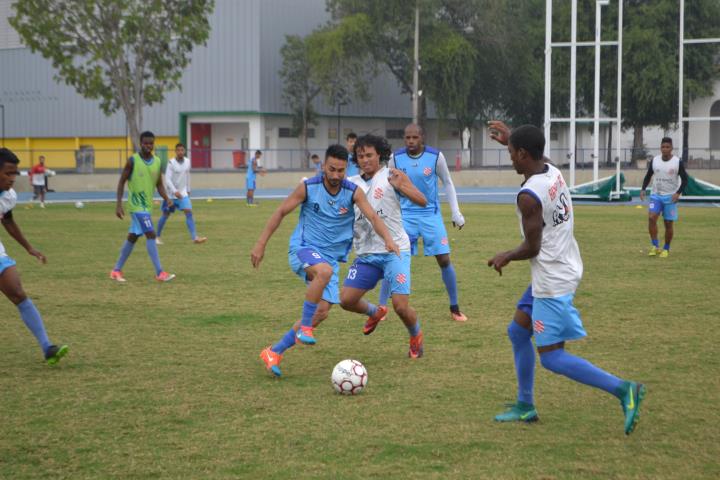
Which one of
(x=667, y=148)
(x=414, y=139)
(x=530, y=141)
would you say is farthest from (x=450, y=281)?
(x=667, y=148)

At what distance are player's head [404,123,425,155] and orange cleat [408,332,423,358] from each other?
2.81 metres

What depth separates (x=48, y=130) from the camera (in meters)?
67.1

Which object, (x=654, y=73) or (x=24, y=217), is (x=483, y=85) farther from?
(x=24, y=217)

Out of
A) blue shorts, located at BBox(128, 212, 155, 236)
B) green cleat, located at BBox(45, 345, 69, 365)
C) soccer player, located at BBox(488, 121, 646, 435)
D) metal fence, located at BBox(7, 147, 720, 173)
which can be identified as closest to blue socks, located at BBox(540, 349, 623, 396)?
soccer player, located at BBox(488, 121, 646, 435)

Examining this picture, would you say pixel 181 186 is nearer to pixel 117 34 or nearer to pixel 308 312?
pixel 308 312

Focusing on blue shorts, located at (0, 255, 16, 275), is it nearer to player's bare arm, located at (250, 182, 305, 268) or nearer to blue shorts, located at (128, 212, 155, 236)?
player's bare arm, located at (250, 182, 305, 268)

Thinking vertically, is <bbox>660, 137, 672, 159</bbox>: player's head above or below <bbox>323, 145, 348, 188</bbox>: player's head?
above

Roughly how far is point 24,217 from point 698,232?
1941cm

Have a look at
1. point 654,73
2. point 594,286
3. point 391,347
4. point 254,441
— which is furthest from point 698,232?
point 654,73

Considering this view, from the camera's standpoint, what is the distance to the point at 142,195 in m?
14.3

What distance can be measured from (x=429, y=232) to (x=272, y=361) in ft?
11.2

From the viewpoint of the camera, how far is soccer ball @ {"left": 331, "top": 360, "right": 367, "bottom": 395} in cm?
734

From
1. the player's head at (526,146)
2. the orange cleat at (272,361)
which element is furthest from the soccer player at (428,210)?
the player's head at (526,146)

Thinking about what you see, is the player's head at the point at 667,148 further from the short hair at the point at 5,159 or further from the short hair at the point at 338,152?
the short hair at the point at 5,159
